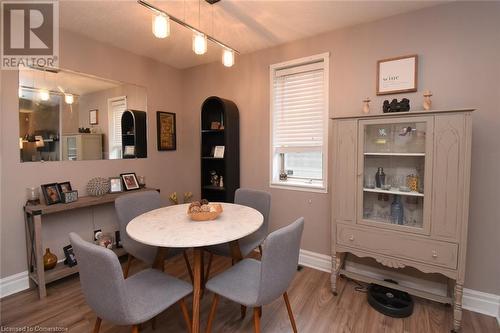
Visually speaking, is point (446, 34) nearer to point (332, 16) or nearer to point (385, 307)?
point (332, 16)

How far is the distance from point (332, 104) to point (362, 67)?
1.46ft

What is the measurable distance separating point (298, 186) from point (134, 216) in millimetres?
1777

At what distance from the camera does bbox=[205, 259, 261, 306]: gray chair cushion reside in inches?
58.8

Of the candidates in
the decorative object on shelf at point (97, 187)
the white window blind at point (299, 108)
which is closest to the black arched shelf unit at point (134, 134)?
the decorative object on shelf at point (97, 187)

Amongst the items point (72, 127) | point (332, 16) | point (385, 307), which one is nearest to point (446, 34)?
point (332, 16)

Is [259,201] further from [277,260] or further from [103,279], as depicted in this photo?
[103,279]

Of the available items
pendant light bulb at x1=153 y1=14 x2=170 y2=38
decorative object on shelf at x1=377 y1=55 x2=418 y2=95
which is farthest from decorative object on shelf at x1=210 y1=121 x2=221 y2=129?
decorative object on shelf at x1=377 y1=55 x2=418 y2=95

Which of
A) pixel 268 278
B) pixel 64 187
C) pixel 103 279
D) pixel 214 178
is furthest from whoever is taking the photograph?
pixel 214 178

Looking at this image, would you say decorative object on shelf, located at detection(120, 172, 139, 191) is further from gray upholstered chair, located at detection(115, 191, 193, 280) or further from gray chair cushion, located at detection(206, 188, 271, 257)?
gray chair cushion, located at detection(206, 188, 271, 257)

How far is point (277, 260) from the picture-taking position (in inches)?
55.6

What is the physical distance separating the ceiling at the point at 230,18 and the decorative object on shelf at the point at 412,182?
1.50m

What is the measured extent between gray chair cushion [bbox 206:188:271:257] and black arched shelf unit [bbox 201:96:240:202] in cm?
56

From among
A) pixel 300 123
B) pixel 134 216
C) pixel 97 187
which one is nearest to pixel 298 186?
pixel 300 123

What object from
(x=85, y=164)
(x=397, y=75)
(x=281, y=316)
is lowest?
(x=281, y=316)
